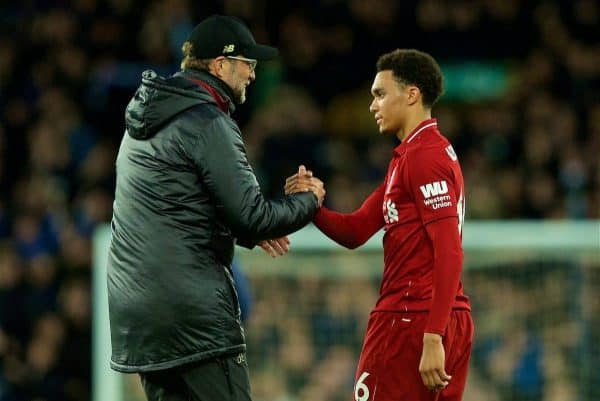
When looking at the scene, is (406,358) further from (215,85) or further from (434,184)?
(215,85)

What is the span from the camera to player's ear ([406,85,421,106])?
4.32 meters

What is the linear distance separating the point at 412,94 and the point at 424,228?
46 cm

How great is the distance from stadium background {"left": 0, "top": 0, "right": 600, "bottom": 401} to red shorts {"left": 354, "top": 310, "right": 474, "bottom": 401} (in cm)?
242

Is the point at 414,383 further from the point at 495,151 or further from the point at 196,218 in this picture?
the point at 495,151

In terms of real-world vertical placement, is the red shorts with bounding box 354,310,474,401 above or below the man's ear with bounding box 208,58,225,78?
below

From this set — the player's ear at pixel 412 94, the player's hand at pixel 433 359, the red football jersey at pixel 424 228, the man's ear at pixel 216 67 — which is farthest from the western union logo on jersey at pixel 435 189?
the man's ear at pixel 216 67

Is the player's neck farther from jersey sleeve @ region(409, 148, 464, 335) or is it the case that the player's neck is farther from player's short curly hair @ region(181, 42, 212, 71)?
player's short curly hair @ region(181, 42, 212, 71)

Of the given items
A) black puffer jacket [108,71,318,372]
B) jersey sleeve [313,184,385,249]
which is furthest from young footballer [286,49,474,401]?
black puffer jacket [108,71,318,372]

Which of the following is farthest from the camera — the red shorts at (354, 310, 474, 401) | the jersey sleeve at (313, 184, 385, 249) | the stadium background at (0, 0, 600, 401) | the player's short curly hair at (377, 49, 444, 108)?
the stadium background at (0, 0, 600, 401)

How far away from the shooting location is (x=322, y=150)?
9.79m

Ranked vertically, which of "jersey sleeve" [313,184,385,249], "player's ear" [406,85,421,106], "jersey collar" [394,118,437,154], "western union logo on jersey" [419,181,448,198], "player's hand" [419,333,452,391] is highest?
"player's ear" [406,85,421,106]

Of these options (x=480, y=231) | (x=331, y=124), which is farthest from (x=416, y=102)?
(x=331, y=124)

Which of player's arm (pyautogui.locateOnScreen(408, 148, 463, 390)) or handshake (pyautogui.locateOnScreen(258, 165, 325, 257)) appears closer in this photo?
player's arm (pyautogui.locateOnScreen(408, 148, 463, 390))

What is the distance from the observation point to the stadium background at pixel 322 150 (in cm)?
678
